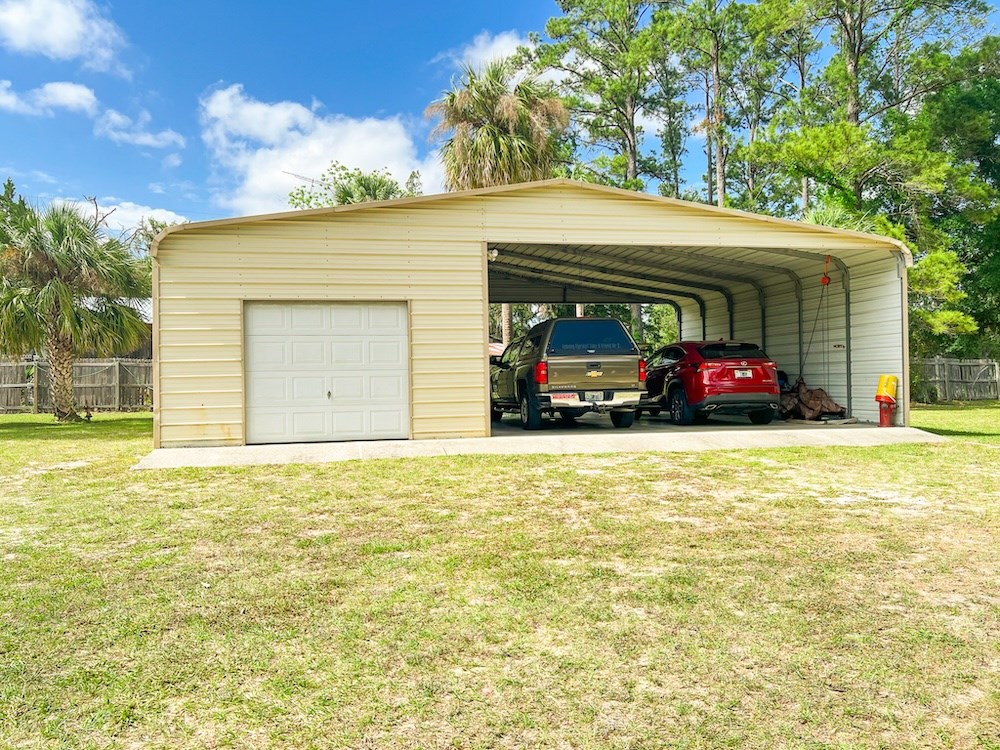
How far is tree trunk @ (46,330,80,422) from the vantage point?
16375 mm

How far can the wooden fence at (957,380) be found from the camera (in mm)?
A: 22219

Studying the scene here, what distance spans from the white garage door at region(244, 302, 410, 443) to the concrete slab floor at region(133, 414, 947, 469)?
36 centimetres

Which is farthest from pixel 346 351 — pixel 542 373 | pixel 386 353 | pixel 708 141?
pixel 708 141

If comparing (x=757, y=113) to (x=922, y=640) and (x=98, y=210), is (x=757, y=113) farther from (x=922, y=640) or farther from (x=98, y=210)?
(x=922, y=640)

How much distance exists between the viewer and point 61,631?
3418 millimetres

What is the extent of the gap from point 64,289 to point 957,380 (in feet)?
82.0

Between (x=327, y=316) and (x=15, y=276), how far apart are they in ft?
31.5

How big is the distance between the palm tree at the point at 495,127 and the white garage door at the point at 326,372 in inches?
407

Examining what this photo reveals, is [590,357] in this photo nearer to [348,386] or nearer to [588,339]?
[588,339]

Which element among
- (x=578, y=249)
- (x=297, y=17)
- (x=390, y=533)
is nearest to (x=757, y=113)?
(x=297, y=17)

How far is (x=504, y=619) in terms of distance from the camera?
3.55 m

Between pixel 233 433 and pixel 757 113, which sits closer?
pixel 233 433

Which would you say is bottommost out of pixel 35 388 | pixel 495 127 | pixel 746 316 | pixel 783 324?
pixel 35 388

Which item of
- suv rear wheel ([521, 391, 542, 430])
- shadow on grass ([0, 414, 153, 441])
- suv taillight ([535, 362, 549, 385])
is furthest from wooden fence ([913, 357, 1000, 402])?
shadow on grass ([0, 414, 153, 441])
